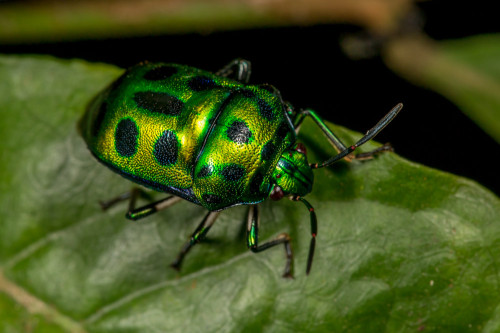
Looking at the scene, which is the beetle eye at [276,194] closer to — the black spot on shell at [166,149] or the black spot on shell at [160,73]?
the black spot on shell at [166,149]

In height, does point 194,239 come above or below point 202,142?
below

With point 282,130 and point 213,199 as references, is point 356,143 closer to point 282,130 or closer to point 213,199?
point 282,130

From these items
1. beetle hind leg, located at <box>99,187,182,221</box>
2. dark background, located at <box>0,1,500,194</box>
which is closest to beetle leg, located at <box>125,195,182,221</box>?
beetle hind leg, located at <box>99,187,182,221</box>

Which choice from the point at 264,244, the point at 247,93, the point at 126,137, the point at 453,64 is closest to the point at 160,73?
the point at 126,137

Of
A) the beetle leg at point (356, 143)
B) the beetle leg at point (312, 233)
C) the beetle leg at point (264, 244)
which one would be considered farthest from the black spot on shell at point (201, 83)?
the beetle leg at point (312, 233)

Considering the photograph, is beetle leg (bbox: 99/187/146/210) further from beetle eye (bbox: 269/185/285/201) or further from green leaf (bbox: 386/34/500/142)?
green leaf (bbox: 386/34/500/142)

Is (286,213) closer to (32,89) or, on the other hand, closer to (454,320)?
(454,320)
